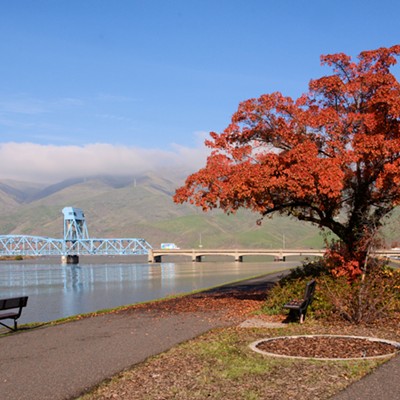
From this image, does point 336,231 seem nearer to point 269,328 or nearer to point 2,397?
point 269,328

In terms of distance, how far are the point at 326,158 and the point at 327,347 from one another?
341 inches

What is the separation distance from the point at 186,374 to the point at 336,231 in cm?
1311

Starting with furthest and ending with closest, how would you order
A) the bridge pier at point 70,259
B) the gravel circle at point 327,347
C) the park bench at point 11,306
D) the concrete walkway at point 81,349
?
the bridge pier at point 70,259 → the park bench at point 11,306 → the gravel circle at point 327,347 → the concrete walkway at point 81,349

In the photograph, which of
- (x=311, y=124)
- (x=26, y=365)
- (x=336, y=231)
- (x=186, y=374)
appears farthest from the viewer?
(x=336, y=231)

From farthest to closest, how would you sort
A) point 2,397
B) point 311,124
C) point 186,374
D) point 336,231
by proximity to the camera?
point 336,231 < point 311,124 < point 186,374 < point 2,397

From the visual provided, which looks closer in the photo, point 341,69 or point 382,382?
point 382,382

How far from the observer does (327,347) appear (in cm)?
1215

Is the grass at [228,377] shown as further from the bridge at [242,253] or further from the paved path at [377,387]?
the bridge at [242,253]

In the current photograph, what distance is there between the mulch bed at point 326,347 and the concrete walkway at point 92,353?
86 centimetres

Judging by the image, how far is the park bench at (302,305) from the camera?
1612 cm

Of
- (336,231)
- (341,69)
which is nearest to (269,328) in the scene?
(336,231)

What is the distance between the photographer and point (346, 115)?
69.8ft

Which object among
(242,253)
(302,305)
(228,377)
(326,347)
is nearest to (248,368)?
(228,377)

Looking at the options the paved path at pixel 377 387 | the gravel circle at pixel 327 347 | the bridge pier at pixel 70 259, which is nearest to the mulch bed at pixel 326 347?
the gravel circle at pixel 327 347
